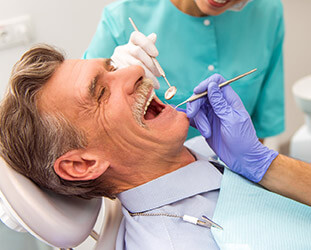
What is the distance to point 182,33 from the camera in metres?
1.46

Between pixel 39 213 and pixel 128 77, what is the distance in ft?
1.47

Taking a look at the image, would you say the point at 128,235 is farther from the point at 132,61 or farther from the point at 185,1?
the point at 185,1

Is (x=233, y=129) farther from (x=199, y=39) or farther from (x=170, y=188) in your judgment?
(x=199, y=39)

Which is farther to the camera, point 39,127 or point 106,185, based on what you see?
point 106,185

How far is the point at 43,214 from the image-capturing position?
35.3 inches

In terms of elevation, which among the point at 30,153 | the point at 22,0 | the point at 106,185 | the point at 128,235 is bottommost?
the point at 128,235

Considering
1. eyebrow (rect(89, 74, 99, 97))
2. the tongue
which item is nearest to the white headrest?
eyebrow (rect(89, 74, 99, 97))

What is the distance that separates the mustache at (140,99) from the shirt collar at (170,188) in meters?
0.18

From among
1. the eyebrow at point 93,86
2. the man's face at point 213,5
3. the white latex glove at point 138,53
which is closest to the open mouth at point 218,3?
the man's face at point 213,5

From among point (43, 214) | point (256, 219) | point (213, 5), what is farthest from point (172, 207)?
point (213, 5)

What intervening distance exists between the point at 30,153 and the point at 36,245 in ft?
A: 1.85

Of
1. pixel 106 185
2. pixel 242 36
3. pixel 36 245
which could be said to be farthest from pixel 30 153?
pixel 242 36

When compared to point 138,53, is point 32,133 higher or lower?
lower

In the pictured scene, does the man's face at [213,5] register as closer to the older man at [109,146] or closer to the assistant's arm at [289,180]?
the older man at [109,146]
